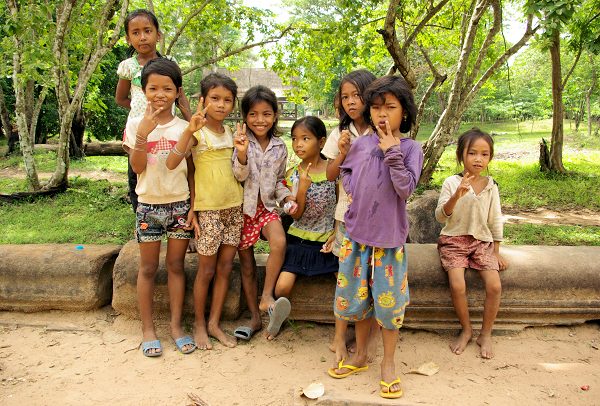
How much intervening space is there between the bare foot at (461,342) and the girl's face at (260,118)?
1.79m

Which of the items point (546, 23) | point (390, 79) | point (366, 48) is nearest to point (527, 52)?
point (366, 48)

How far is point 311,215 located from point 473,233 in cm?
103

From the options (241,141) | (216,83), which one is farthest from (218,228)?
(216,83)

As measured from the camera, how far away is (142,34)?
3.15 m

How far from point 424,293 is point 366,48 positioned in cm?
388

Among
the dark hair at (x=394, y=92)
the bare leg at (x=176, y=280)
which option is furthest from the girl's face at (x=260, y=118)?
the bare leg at (x=176, y=280)

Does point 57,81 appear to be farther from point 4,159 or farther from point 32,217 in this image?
point 4,159

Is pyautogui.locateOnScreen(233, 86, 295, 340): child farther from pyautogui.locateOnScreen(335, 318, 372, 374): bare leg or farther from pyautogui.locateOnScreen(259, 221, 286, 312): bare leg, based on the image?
pyautogui.locateOnScreen(335, 318, 372, 374): bare leg

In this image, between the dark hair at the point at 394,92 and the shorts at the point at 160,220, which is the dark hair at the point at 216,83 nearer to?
the shorts at the point at 160,220

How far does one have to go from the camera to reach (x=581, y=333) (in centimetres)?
320

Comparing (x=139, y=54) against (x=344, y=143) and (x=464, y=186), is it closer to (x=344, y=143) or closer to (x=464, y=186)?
(x=344, y=143)

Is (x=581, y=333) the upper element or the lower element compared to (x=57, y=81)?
lower

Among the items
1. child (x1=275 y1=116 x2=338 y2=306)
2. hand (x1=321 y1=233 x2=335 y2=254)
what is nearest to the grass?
child (x1=275 y1=116 x2=338 y2=306)

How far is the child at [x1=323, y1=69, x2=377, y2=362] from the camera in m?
2.74
